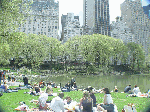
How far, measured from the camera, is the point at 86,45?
2073 inches

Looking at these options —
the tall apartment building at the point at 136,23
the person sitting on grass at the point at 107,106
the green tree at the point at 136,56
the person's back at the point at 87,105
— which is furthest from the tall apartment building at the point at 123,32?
the person's back at the point at 87,105

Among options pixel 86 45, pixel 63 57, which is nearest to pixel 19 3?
pixel 86 45

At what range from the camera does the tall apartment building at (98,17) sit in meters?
142

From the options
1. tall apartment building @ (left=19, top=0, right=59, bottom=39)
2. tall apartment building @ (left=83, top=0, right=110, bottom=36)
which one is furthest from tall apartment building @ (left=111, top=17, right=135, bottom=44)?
tall apartment building @ (left=83, top=0, right=110, bottom=36)

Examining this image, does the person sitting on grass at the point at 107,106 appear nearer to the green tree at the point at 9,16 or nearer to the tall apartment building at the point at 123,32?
the green tree at the point at 9,16

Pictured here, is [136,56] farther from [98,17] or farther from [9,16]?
[98,17]

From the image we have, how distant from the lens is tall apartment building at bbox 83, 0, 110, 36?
14250cm

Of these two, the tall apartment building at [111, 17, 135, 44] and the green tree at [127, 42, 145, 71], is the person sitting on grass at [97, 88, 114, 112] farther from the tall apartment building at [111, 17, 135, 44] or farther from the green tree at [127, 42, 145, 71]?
the tall apartment building at [111, 17, 135, 44]

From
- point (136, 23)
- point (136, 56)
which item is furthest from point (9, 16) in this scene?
point (136, 23)

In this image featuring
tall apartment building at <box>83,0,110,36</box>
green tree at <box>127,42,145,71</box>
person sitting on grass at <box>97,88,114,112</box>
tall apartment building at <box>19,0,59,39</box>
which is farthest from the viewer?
tall apartment building at <box>83,0,110,36</box>

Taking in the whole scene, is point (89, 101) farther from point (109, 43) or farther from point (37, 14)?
point (37, 14)

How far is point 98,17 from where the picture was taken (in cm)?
14588

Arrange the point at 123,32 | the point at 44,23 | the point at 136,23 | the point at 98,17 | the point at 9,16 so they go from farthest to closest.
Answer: the point at 98,17, the point at 123,32, the point at 136,23, the point at 44,23, the point at 9,16

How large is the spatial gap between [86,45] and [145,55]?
2656cm
